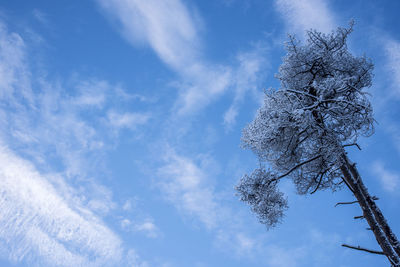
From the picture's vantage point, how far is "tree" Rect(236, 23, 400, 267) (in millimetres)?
6734

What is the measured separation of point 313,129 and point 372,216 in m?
2.65

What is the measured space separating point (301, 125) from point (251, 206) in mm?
3437

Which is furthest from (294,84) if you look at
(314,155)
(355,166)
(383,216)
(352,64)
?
(383,216)

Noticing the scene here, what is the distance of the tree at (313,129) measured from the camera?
6.73 metres

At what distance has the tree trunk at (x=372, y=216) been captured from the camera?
6.22m

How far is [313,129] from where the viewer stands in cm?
700

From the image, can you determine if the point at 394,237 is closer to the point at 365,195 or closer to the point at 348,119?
the point at 365,195

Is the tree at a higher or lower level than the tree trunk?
higher

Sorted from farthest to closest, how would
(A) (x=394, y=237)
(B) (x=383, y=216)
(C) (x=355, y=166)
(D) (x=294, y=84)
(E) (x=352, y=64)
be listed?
1. (D) (x=294, y=84)
2. (E) (x=352, y=64)
3. (C) (x=355, y=166)
4. (B) (x=383, y=216)
5. (A) (x=394, y=237)

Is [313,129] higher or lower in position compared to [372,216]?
higher

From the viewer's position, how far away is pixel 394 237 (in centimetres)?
637

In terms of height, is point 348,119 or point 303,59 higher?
point 303,59

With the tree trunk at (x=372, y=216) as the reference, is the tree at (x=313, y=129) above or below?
above

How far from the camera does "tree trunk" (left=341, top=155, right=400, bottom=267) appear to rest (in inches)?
245
